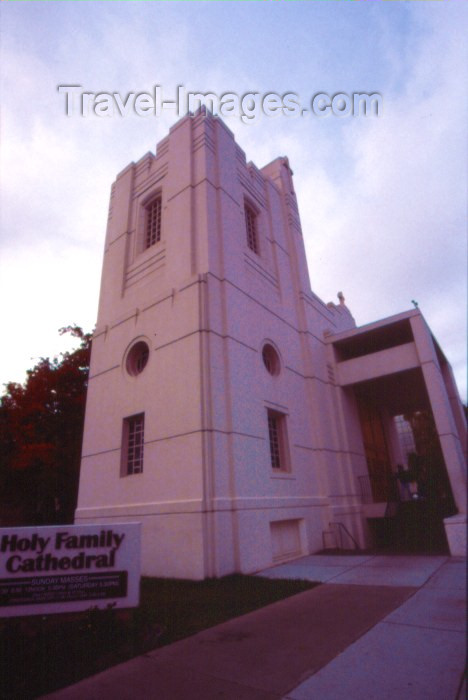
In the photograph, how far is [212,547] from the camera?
9.61 metres

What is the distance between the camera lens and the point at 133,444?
42.8 feet

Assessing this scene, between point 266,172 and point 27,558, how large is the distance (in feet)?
71.1

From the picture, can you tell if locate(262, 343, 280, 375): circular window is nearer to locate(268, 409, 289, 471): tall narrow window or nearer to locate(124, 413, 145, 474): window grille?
locate(268, 409, 289, 471): tall narrow window

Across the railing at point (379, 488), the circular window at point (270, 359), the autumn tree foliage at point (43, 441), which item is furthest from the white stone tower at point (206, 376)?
the autumn tree foliage at point (43, 441)

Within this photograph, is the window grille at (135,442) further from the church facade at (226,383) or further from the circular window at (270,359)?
the circular window at (270,359)

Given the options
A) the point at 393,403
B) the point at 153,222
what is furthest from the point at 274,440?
the point at 393,403

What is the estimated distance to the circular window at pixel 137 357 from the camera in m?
14.0

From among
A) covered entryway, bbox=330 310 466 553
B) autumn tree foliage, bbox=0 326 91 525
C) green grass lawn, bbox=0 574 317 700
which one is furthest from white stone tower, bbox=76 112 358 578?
autumn tree foliage, bbox=0 326 91 525

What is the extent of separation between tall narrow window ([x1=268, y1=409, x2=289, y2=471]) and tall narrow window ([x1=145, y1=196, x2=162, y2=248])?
875cm

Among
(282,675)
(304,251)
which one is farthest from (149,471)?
(304,251)

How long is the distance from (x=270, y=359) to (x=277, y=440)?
304 cm

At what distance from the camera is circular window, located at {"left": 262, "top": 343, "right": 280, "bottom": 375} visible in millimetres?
14844

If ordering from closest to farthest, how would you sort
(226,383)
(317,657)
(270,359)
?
(317,657) < (226,383) < (270,359)

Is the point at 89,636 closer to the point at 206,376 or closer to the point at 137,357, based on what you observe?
the point at 206,376
